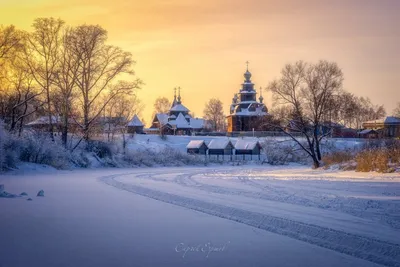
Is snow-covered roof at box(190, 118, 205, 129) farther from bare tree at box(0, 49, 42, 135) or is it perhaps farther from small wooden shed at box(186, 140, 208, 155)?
bare tree at box(0, 49, 42, 135)

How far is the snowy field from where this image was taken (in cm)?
812

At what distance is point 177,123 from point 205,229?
8557cm

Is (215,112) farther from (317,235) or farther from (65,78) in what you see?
(317,235)

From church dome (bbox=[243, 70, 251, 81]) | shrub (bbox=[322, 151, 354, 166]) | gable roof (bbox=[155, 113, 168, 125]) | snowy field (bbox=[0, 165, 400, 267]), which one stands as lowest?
snowy field (bbox=[0, 165, 400, 267])

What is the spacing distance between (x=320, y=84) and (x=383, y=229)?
3162 cm

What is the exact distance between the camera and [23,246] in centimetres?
900

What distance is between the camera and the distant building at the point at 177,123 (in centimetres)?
9488

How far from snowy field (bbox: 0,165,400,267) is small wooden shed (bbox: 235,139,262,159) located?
43783 mm

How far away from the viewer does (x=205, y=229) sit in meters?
10.6

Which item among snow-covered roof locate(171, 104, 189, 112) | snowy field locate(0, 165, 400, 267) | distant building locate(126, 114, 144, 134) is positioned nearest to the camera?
snowy field locate(0, 165, 400, 267)

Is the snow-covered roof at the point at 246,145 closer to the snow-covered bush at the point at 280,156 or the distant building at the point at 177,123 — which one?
the snow-covered bush at the point at 280,156

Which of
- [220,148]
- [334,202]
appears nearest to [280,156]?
[220,148]

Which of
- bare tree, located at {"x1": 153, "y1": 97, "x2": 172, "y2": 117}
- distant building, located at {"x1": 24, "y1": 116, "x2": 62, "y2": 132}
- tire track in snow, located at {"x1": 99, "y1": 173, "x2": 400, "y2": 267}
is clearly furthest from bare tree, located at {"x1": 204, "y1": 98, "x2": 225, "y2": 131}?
tire track in snow, located at {"x1": 99, "y1": 173, "x2": 400, "y2": 267}

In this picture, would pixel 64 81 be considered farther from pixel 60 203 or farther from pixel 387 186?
pixel 387 186
